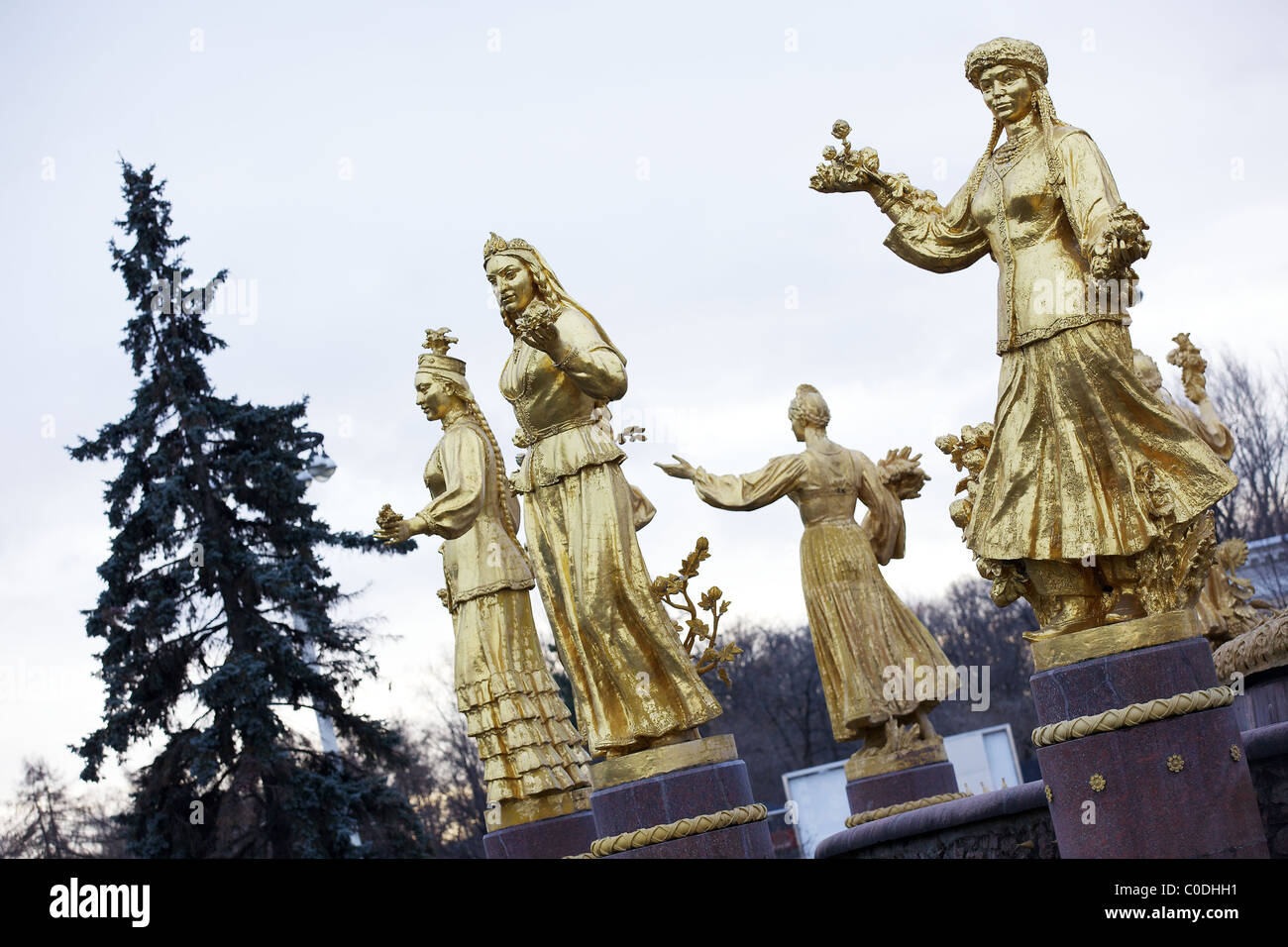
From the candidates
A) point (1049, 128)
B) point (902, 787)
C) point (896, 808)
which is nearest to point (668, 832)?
point (896, 808)

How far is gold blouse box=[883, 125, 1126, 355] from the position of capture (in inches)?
214

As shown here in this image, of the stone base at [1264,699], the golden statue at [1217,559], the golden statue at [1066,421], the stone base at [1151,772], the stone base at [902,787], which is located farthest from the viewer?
the stone base at [902,787]

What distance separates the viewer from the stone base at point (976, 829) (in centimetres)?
642

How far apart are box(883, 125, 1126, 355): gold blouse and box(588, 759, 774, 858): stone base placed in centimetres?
245

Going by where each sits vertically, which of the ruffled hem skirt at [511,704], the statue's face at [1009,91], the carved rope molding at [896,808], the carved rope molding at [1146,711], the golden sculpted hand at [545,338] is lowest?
the carved rope molding at [896,808]

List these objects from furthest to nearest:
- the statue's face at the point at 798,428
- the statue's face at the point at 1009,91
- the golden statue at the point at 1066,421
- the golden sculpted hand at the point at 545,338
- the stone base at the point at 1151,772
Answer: the statue's face at the point at 798,428 < the golden sculpted hand at the point at 545,338 < the statue's face at the point at 1009,91 < the golden statue at the point at 1066,421 < the stone base at the point at 1151,772

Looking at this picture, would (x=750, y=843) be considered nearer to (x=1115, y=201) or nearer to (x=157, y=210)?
(x=1115, y=201)

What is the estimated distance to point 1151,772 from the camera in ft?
16.7

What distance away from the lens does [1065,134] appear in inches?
222

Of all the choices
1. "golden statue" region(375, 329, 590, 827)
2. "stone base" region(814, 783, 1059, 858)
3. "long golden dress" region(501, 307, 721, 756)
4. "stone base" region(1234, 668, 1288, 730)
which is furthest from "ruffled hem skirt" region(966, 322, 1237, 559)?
"golden statue" region(375, 329, 590, 827)

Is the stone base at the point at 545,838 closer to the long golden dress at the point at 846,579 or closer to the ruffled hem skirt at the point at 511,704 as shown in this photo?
the ruffled hem skirt at the point at 511,704

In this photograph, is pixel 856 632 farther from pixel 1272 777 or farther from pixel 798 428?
pixel 1272 777

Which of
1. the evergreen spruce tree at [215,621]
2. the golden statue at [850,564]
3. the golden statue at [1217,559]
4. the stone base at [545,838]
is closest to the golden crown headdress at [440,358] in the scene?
the golden statue at [850,564]
